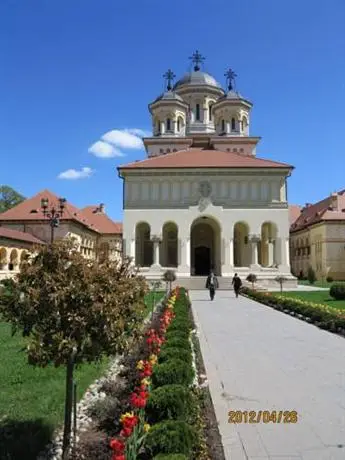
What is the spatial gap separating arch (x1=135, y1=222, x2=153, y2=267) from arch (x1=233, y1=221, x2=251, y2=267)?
858cm

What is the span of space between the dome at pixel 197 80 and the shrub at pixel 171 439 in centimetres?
5972

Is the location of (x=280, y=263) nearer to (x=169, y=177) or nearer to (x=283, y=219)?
(x=283, y=219)

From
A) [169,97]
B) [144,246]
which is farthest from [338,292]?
[169,97]

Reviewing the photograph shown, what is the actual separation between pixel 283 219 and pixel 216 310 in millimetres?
23749

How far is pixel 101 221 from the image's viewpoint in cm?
7088

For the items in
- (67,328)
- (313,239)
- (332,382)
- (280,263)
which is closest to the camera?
(67,328)

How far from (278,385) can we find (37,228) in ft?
142

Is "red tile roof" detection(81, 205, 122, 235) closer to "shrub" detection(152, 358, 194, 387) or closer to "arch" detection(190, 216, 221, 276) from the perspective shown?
"arch" detection(190, 216, 221, 276)

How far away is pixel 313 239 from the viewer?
5456cm

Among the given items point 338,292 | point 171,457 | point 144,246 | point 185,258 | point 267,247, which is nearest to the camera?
point 171,457

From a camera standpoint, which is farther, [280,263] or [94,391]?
[280,263]

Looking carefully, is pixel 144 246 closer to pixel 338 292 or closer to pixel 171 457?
pixel 338 292

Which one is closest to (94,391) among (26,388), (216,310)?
(26,388)

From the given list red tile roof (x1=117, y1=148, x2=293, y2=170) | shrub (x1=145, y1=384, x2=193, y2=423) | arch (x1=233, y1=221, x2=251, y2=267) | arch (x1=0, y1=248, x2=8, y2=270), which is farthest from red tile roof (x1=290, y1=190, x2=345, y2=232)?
shrub (x1=145, y1=384, x2=193, y2=423)
